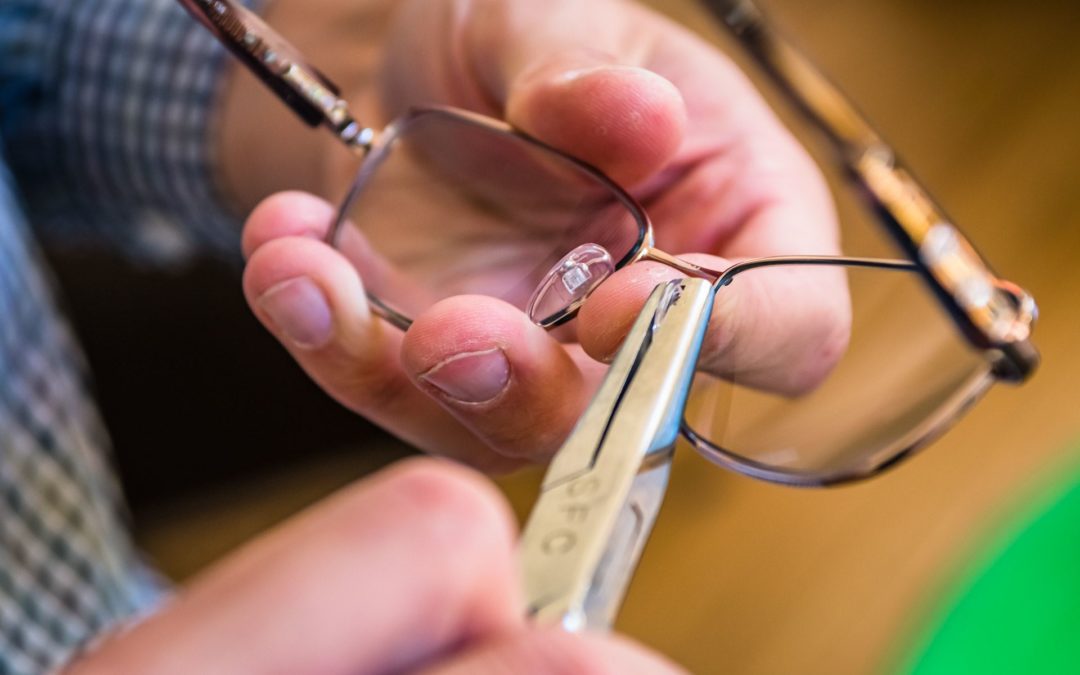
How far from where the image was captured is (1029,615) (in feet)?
2.22

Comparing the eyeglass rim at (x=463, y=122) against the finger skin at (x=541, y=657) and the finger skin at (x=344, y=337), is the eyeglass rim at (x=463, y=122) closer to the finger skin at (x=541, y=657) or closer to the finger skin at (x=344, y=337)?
the finger skin at (x=344, y=337)

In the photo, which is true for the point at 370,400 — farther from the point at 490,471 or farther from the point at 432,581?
the point at 432,581

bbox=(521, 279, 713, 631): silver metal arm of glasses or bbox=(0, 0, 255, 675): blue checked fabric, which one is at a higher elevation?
bbox=(521, 279, 713, 631): silver metal arm of glasses

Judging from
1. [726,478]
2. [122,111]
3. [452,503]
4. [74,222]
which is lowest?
[726,478]

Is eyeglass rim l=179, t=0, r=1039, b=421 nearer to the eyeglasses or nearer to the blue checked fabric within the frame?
the eyeglasses

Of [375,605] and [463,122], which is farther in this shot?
[463,122]

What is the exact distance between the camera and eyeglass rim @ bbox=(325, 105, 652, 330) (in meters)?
0.34

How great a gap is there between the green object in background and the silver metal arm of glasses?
1.68ft

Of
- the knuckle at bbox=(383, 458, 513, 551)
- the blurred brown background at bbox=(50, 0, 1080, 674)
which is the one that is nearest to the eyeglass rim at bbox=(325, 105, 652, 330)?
the knuckle at bbox=(383, 458, 513, 551)

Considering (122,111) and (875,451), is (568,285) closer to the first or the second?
(875,451)

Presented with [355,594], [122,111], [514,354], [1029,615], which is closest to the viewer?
[355,594]

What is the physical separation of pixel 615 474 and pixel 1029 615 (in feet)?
1.93

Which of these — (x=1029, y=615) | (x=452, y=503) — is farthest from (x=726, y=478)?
(x=452, y=503)

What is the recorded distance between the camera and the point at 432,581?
18 cm
